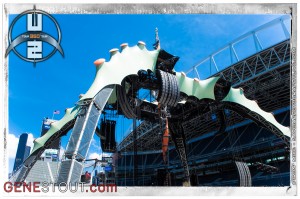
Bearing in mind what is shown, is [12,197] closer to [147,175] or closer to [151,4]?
[151,4]

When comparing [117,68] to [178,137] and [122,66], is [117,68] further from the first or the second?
[178,137]

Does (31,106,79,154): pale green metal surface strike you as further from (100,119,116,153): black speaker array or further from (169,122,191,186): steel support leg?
(169,122,191,186): steel support leg

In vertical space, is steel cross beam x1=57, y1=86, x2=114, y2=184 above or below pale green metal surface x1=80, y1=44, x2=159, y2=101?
below

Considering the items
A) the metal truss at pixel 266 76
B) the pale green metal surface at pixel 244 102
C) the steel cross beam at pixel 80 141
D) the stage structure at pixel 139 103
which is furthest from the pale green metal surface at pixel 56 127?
the metal truss at pixel 266 76

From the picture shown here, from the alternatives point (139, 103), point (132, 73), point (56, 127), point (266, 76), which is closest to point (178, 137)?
point (139, 103)

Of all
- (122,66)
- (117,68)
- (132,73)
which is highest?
(122,66)

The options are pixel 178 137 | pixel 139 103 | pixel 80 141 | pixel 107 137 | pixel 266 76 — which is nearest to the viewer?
pixel 80 141

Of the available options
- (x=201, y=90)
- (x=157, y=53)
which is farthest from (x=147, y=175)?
(x=157, y=53)

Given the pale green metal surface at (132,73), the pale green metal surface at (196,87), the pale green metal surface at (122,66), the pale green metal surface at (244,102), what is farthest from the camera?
the pale green metal surface at (244,102)

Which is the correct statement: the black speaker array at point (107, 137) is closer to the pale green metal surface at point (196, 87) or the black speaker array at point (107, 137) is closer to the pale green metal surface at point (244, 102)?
the pale green metal surface at point (196, 87)

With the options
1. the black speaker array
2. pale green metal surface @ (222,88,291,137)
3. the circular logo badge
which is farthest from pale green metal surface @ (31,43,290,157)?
the circular logo badge

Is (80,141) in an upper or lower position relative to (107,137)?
lower

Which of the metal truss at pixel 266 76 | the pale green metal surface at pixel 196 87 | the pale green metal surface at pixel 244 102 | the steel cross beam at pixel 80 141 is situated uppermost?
the metal truss at pixel 266 76

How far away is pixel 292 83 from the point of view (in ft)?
39.9
